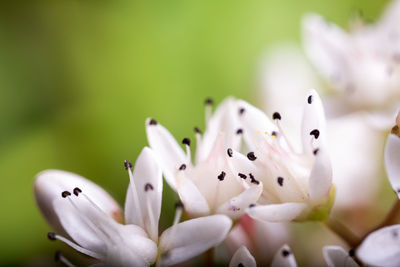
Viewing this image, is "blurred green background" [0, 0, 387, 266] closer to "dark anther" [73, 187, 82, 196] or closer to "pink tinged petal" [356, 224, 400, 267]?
"dark anther" [73, 187, 82, 196]

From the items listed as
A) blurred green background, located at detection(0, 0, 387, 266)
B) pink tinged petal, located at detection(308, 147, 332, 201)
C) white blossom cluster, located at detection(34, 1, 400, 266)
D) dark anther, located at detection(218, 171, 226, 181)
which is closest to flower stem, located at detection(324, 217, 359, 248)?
white blossom cluster, located at detection(34, 1, 400, 266)

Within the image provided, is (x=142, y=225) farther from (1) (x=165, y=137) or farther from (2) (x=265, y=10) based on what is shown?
(2) (x=265, y=10)

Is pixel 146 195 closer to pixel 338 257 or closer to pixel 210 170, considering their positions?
pixel 210 170

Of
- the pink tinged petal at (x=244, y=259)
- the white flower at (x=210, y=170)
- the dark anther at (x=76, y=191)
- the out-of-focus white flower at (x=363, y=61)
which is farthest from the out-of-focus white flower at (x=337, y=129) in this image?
the dark anther at (x=76, y=191)

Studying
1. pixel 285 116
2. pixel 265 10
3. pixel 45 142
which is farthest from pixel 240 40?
pixel 45 142

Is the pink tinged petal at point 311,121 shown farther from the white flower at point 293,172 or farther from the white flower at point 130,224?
the white flower at point 130,224
